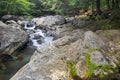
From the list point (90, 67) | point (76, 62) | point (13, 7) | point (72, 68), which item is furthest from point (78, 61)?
point (13, 7)

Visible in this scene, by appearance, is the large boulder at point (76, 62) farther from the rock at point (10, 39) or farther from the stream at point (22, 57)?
the rock at point (10, 39)

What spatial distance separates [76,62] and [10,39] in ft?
33.7

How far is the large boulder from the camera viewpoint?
8281mm

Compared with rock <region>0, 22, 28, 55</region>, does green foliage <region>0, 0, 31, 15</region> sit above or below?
below

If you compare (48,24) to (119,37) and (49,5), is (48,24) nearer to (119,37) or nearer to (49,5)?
(119,37)

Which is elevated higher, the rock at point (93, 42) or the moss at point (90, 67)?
the rock at point (93, 42)

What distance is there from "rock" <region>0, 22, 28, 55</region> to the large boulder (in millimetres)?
7278

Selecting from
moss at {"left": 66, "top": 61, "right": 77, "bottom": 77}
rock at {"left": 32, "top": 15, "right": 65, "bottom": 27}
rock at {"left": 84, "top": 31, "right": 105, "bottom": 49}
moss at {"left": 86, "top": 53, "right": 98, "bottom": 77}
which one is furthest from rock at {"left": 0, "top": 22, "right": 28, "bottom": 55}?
rock at {"left": 32, "top": 15, "right": 65, "bottom": 27}

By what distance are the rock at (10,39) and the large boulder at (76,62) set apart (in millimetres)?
7278

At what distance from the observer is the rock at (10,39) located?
17.2 meters

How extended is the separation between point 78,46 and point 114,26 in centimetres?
549

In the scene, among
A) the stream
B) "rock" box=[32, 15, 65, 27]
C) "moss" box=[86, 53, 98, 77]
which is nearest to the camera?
"moss" box=[86, 53, 98, 77]

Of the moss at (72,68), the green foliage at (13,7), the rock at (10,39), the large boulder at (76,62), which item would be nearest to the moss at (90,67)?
the large boulder at (76,62)

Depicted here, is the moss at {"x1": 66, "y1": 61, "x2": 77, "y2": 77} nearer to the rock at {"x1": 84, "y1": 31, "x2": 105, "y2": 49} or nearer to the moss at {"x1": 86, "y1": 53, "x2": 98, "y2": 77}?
the moss at {"x1": 86, "y1": 53, "x2": 98, "y2": 77}
